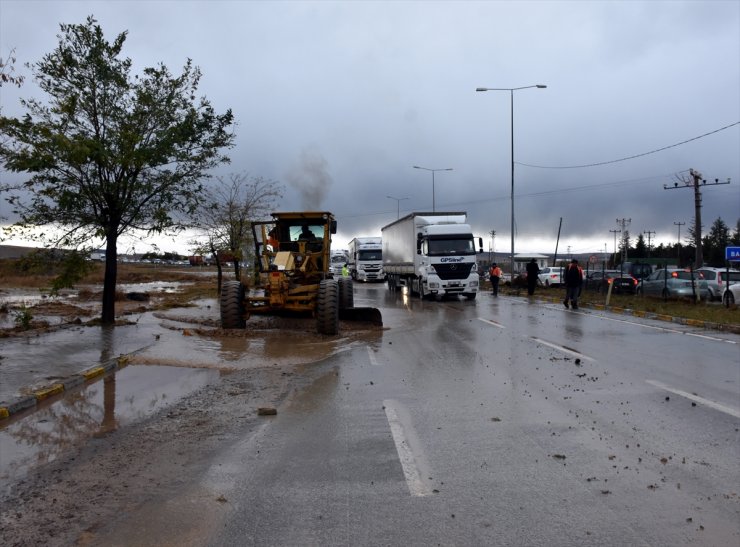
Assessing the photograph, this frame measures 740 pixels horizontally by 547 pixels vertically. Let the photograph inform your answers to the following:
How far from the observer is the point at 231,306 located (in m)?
16.0

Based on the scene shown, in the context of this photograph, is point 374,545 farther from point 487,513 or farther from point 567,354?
point 567,354

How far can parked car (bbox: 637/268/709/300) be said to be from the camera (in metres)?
27.3

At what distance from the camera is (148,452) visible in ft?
20.2

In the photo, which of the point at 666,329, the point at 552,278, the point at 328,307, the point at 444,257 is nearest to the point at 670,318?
the point at 666,329

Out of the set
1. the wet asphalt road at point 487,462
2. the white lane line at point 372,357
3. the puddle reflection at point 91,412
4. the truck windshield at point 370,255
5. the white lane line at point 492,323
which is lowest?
the puddle reflection at point 91,412

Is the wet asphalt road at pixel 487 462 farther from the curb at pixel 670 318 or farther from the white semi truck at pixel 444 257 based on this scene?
the white semi truck at pixel 444 257

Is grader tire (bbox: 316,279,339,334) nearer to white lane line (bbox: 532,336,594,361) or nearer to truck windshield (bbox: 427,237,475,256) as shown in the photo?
white lane line (bbox: 532,336,594,361)

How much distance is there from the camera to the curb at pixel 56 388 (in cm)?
762

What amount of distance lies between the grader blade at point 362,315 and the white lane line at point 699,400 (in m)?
9.04

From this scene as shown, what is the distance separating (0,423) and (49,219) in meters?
7.82

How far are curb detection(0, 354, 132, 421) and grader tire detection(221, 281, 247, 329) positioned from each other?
463cm

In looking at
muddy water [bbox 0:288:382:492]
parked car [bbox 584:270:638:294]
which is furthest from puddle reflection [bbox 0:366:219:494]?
parked car [bbox 584:270:638:294]

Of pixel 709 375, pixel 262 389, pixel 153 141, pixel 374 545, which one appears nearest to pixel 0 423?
pixel 262 389

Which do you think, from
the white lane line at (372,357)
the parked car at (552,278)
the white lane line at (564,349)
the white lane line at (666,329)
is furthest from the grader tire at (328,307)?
the parked car at (552,278)
